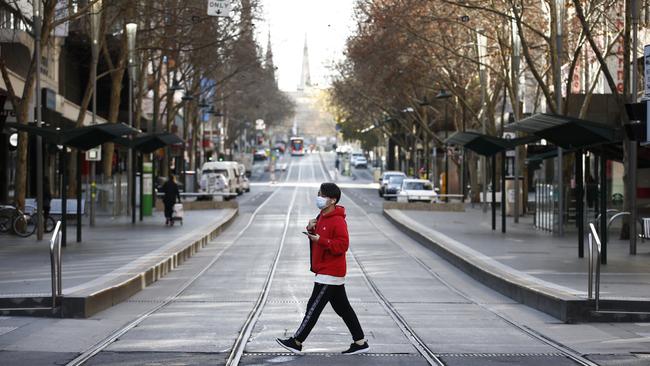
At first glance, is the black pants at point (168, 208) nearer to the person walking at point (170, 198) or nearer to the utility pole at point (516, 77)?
the person walking at point (170, 198)

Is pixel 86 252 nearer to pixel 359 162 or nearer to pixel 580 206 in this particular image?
pixel 580 206

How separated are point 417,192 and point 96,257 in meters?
40.0

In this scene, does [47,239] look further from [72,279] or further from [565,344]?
[565,344]

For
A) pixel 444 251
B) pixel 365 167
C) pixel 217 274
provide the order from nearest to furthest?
1. pixel 217 274
2. pixel 444 251
3. pixel 365 167

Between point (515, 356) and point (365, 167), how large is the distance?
142m

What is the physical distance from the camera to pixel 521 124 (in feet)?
88.2

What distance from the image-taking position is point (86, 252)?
2741 centimetres

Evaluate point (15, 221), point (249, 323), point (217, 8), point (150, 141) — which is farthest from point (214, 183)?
point (249, 323)

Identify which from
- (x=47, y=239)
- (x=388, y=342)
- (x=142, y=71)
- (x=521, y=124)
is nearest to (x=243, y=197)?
(x=142, y=71)

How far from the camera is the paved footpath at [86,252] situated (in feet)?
63.9

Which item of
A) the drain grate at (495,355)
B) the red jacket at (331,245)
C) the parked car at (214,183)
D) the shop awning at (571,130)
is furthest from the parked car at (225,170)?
the red jacket at (331,245)

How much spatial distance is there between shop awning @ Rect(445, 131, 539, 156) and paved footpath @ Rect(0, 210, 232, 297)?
8612 millimetres

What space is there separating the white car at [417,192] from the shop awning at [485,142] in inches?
924

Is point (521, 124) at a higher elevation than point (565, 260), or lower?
higher
